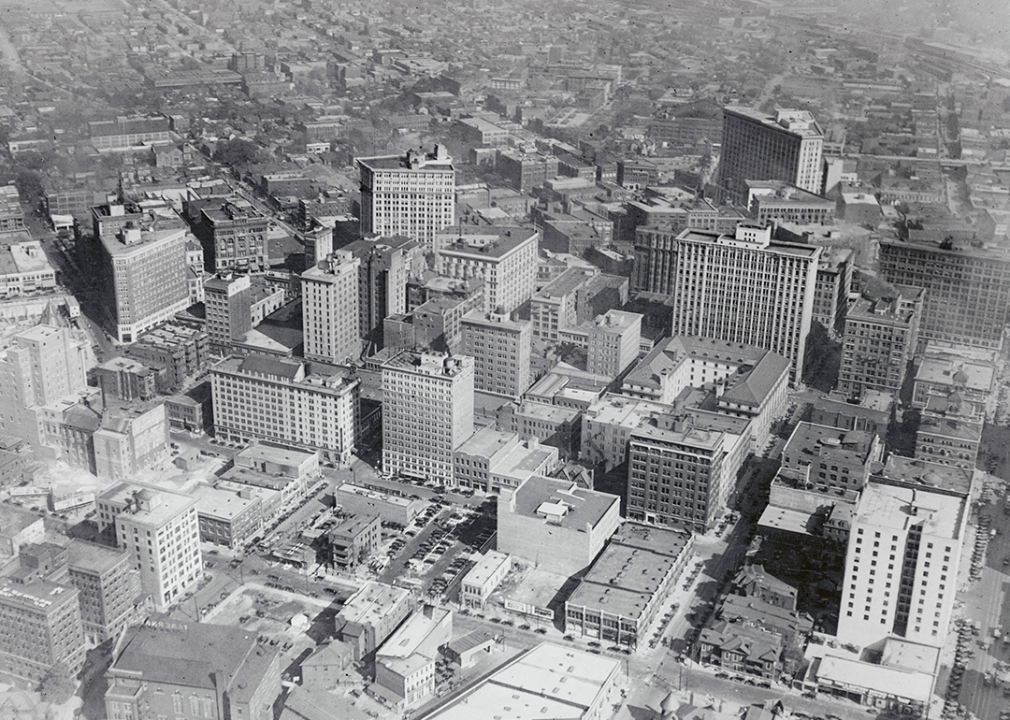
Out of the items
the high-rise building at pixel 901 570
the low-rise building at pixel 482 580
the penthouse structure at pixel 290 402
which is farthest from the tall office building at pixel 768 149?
the low-rise building at pixel 482 580

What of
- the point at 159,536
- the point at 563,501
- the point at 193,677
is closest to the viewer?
the point at 193,677

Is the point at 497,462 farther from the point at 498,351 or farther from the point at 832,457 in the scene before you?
the point at 832,457

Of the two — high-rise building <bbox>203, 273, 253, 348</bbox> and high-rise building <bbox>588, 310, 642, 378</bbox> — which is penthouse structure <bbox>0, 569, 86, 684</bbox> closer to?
high-rise building <bbox>203, 273, 253, 348</bbox>

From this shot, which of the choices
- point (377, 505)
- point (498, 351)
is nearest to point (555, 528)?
point (377, 505)

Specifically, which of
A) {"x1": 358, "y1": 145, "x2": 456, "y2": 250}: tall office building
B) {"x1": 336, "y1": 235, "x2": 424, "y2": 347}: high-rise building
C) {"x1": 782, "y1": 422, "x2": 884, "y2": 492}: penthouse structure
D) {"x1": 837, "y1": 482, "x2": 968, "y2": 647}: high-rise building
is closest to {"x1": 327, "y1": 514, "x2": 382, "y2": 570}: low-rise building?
{"x1": 782, "y1": 422, "x2": 884, "y2": 492}: penthouse structure

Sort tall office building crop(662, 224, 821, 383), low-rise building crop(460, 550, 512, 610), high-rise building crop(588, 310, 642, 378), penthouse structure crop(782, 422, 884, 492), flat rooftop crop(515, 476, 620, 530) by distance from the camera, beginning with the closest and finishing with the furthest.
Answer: low-rise building crop(460, 550, 512, 610), flat rooftop crop(515, 476, 620, 530), penthouse structure crop(782, 422, 884, 492), high-rise building crop(588, 310, 642, 378), tall office building crop(662, 224, 821, 383)

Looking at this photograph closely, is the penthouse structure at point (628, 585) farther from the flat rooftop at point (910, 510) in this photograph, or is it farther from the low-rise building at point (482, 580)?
the flat rooftop at point (910, 510)

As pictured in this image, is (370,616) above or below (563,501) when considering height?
below
